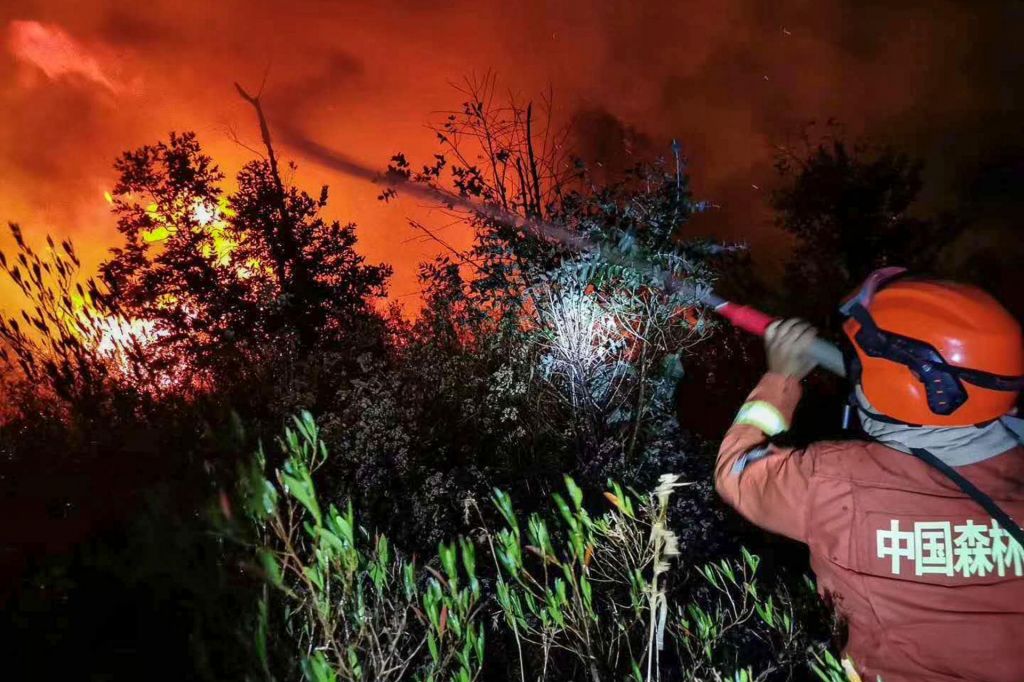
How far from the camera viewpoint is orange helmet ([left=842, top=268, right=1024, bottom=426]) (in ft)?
4.33

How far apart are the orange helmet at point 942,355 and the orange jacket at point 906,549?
0.44ft

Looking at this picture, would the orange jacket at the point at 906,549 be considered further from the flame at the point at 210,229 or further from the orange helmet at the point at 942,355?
the flame at the point at 210,229

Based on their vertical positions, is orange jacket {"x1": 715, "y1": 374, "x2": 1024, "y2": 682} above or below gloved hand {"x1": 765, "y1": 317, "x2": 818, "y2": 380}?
below

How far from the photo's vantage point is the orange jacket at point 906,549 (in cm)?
131

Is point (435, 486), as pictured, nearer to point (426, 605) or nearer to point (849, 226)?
point (426, 605)

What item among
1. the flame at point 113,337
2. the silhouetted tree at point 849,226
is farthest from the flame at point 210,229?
the silhouetted tree at point 849,226

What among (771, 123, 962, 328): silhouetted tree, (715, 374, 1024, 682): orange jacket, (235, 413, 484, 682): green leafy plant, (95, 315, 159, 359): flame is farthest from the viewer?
(771, 123, 962, 328): silhouetted tree

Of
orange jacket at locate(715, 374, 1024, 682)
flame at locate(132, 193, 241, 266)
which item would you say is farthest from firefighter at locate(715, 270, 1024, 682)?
flame at locate(132, 193, 241, 266)

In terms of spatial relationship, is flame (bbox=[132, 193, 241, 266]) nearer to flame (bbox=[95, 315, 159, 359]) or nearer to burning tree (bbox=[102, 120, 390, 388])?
burning tree (bbox=[102, 120, 390, 388])

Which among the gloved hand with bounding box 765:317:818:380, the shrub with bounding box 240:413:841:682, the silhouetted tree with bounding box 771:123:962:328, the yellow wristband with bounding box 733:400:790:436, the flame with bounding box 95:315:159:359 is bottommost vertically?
the shrub with bounding box 240:413:841:682

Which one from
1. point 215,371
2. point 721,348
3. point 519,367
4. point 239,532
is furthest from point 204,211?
point 239,532

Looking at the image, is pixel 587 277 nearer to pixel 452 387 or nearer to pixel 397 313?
pixel 452 387

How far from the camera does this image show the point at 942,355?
1.34m

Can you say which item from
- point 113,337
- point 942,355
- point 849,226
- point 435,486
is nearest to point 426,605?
point 942,355
